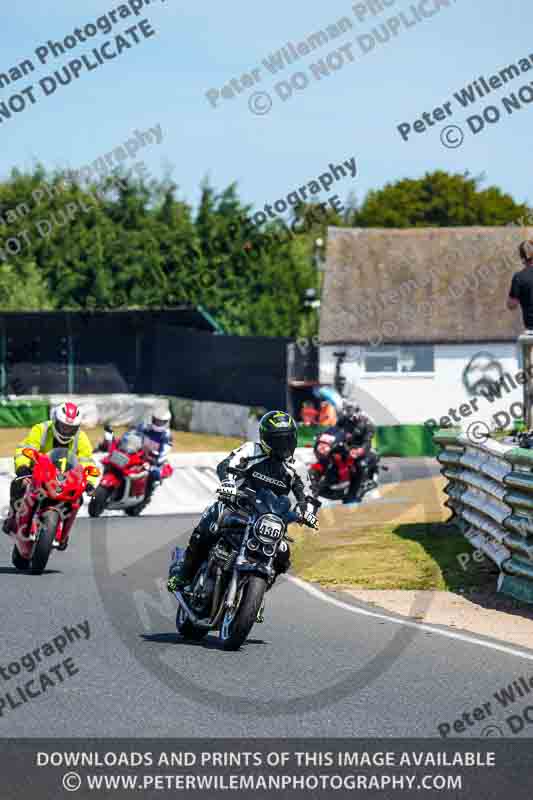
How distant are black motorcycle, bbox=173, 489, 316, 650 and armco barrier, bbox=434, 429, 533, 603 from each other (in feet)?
11.0

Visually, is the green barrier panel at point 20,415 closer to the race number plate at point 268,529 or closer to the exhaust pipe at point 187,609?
the exhaust pipe at point 187,609

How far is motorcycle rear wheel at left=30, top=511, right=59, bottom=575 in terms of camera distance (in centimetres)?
1497

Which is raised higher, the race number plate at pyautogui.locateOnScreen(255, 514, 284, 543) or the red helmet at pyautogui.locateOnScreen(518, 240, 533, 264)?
the red helmet at pyautogui.locateOnScreen(518, 240, 533, 264)

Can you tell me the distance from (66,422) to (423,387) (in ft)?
121

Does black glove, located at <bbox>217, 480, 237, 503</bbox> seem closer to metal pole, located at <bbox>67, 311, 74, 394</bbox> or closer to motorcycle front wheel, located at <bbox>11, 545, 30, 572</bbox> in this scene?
motorcycle front wheel, located at <bbox>11, 545, 30, 572</bbox>

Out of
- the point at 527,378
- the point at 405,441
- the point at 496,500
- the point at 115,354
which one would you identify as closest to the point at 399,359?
the point at 115,354

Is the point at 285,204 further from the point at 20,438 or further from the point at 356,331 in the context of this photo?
the point at 356,331

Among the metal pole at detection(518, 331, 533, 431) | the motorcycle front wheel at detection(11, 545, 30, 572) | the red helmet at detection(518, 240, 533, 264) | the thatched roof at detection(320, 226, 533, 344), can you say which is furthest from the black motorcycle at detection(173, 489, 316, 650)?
the thatched roof at detection(320, 226, 533, 344)

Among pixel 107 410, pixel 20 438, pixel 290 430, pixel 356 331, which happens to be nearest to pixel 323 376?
pixel 356 331

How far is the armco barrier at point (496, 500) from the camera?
44.3ft

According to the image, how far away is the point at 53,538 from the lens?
15039 millimetres

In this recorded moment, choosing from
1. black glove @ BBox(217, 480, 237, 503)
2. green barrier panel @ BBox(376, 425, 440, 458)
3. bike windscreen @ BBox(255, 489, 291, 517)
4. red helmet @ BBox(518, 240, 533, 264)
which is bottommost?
green barrier panel @ BBox(376, 425, 440, 458)

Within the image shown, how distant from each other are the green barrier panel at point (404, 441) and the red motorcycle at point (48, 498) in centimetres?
2196

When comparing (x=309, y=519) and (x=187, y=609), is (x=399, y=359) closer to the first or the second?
(x=187, y=609)
